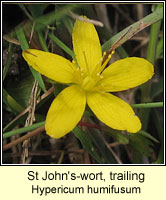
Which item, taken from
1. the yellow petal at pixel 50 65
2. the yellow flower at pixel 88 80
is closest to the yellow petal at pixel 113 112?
the yellow flower at pixel 88 80

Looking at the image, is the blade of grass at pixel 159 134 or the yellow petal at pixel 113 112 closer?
the yellow petal at pixel 113 112

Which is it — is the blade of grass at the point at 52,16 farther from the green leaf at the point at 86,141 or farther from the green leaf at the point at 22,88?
the green leaf at the point at 86,141

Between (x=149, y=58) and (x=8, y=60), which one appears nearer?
(x=8, y=60)

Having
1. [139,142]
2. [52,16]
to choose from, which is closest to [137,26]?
[52,16]

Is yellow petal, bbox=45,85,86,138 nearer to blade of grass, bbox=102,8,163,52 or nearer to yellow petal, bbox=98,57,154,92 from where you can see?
yellow petal, bbox=98,57,154,92

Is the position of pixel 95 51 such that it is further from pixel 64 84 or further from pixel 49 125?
pixel 49 125

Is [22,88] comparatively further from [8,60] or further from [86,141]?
[86,141]

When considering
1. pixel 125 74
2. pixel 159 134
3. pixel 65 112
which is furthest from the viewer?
pixel 159 134
